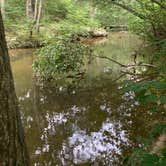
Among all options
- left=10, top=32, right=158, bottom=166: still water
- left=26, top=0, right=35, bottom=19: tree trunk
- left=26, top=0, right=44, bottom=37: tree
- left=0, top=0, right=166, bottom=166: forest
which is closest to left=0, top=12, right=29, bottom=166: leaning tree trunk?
left=0, top=0, right=166, bottom=166: forest

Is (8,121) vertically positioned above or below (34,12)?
above

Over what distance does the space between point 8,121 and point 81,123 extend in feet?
12.8

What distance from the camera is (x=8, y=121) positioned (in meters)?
2.27

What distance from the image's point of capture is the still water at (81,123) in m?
4.74

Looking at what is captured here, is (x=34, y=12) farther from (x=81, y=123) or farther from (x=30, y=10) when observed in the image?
(x=81, y=123)

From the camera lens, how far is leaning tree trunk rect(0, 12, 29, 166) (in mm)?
2236

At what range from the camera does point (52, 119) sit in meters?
6.32

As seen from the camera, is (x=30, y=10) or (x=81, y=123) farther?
(x=30, y=10)

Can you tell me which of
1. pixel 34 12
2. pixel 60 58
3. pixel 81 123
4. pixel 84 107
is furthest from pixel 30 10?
pixel 81 123

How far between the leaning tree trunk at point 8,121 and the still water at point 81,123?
2217 mm

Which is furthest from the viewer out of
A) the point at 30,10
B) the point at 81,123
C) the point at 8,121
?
the point at 30,10

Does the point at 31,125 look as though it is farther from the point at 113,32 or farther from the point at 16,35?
the point at 113,32

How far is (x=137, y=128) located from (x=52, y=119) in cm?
157

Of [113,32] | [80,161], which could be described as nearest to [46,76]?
[80,161]
